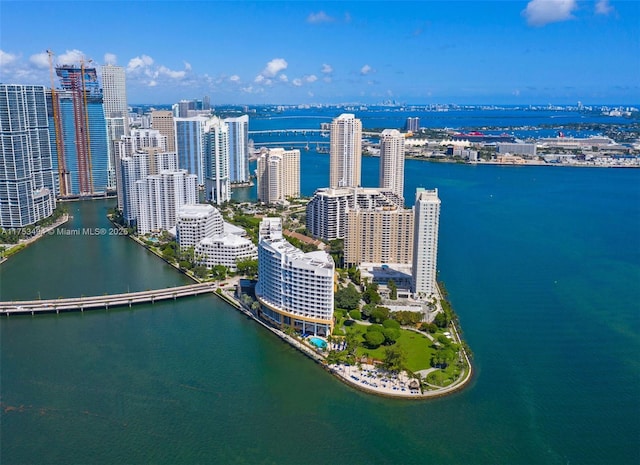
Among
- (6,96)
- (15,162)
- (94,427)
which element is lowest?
(94,427)

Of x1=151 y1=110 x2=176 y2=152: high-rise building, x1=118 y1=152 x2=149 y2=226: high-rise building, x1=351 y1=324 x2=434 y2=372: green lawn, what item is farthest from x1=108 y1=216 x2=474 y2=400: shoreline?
x1=151 y1=110 x2=176 y2=152: high-rise building

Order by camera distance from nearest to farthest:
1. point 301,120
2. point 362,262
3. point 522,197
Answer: point 362,262, point 522,197, point 301,120

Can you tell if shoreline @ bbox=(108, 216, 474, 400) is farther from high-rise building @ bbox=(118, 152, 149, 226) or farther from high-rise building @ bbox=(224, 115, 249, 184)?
high-rise building @ bbox=(224, 115, 249, 184)

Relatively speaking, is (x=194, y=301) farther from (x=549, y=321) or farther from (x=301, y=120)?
(x=301, y=120)

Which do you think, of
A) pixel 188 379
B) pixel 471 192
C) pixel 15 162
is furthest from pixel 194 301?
pixel 471 192

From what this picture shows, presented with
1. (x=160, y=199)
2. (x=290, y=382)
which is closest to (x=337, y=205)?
(x=160, y=199)

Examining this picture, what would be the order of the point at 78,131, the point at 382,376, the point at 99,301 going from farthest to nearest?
the point at 78,131, the point at 99,301, the point at 382,376

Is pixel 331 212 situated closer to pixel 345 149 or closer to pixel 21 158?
pixel 345 149
